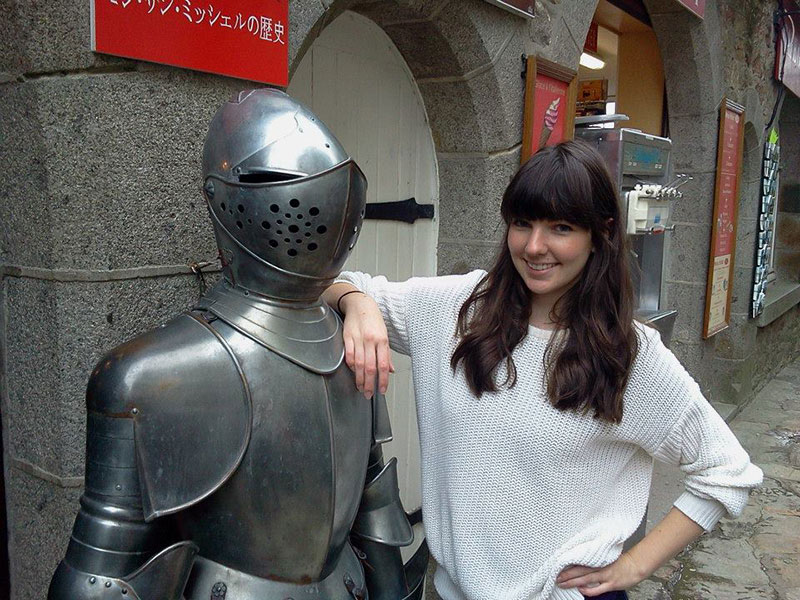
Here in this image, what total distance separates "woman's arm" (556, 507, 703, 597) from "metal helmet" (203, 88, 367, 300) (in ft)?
2.56

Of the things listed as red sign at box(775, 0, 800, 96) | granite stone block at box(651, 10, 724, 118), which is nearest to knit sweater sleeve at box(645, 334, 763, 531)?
granite stone block at box(651, 10, 724, 118)

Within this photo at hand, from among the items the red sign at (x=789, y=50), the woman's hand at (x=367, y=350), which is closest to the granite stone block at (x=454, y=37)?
the woman's hand at (x=367, y=350)

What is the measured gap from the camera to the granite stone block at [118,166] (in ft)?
4.57

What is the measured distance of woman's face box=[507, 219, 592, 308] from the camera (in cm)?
136

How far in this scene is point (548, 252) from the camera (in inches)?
53.9

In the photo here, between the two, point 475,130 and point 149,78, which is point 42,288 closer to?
point 149,78

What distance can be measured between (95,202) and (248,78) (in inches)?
17.4

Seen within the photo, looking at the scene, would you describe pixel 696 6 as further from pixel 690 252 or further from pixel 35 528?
pixel 35 528

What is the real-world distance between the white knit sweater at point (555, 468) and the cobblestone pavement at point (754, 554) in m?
2.03

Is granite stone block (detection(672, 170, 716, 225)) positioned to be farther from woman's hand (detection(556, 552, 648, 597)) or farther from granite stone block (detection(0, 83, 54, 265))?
granite stone block (detection(0, 83, 54, 265))

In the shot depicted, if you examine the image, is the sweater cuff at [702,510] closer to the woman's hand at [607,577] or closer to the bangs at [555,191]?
the woman's hand at [607,577]

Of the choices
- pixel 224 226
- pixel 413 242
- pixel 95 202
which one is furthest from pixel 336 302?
pixel 413 242

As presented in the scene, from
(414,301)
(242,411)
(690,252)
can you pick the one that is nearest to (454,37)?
(414,301)

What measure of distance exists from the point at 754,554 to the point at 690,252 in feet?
7.10
